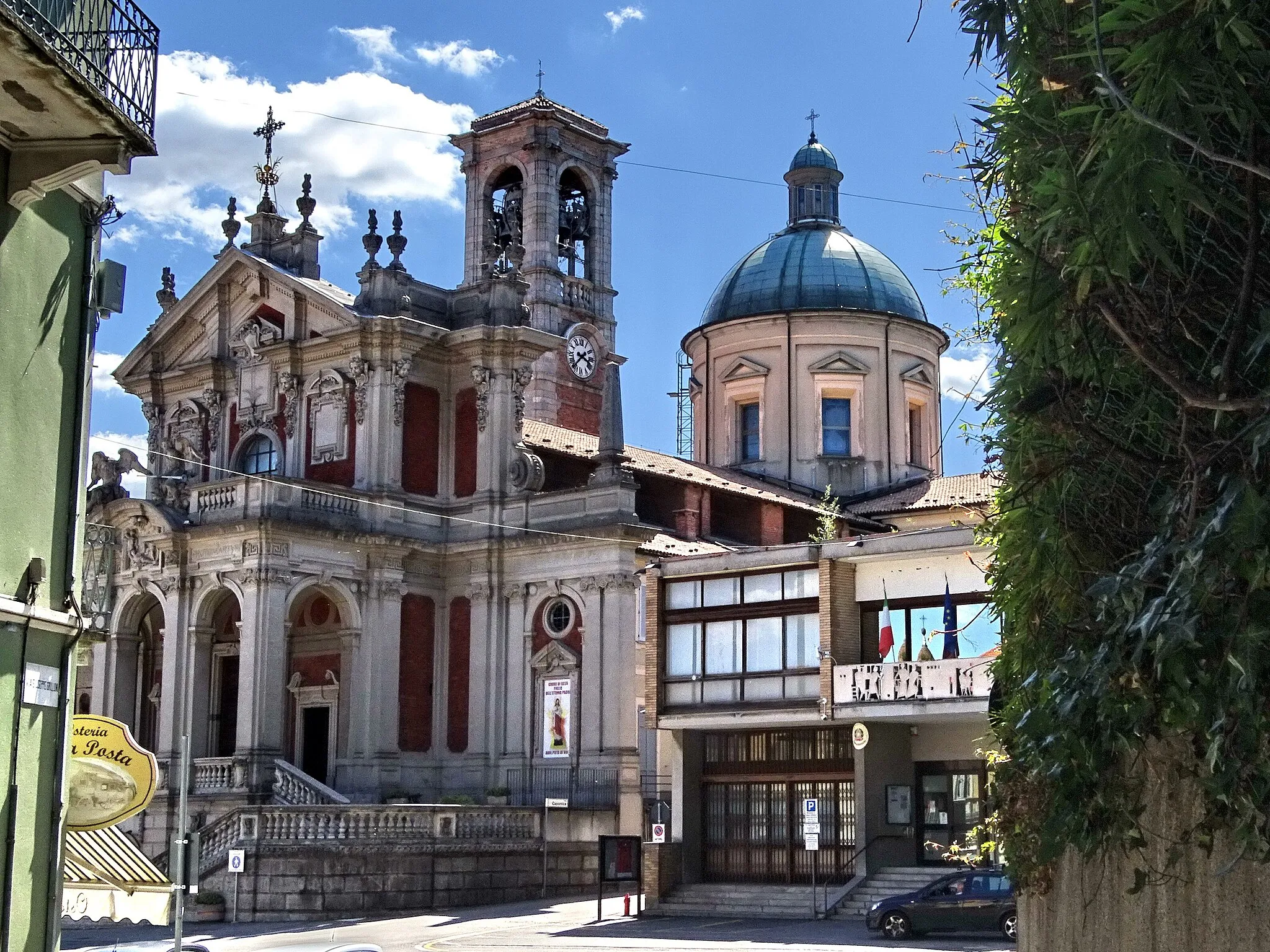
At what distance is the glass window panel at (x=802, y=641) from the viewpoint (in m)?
34.4

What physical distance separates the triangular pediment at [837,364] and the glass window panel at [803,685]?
2272cm

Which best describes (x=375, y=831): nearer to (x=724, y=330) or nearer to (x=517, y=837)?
(x=517, y=837)

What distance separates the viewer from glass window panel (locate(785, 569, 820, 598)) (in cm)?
3466

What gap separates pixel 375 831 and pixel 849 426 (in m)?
25.5

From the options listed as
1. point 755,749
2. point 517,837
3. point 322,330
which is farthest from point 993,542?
point 322,330

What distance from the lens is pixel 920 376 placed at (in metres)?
57.6

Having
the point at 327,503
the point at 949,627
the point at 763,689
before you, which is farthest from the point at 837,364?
the point at 949,627

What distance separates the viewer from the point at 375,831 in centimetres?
3591

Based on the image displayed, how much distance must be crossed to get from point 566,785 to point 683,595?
25.6 feet

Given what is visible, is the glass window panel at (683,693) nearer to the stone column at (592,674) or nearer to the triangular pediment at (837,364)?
the stone column at (592,674)

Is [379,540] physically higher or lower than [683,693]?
higher

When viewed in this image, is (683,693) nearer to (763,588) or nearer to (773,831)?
(763,588)

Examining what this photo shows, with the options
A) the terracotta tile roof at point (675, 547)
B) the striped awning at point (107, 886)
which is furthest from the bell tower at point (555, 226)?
the striped awning at point (107, 886)

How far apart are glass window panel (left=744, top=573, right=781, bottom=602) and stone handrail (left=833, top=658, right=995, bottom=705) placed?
218cm
